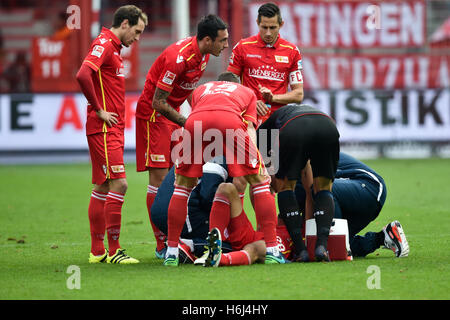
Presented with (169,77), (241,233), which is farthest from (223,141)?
(169,77)

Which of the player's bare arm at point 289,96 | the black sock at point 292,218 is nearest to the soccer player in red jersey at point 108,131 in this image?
the black sock at point 292,218

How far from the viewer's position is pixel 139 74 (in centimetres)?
1997

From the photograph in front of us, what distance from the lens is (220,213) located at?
6.15 metres

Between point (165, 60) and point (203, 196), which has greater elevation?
point (165, 60)

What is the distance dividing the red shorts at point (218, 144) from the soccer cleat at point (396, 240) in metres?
1.25

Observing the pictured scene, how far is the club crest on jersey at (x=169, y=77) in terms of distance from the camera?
22.5ft

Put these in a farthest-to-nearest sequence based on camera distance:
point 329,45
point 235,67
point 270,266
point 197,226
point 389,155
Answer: point 329,45
point 389,155
point 235,67
point 197,226
point 270,266

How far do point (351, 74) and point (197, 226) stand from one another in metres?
13.3

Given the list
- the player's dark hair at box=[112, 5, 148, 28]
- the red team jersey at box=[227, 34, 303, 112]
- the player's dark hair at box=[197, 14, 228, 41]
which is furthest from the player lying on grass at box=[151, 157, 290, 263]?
the red team jersey at box=[227, 34, 303, 112]

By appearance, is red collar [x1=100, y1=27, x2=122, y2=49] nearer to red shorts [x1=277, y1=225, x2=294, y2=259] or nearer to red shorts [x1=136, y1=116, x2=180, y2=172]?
red shorts [x1=136, y1=116, x2=180, y2=172]

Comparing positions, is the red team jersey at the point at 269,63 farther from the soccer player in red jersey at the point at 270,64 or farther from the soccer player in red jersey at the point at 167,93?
the soccer player in red jersey at the point at 167,93

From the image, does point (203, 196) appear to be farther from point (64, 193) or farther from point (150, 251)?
point (64, 193)

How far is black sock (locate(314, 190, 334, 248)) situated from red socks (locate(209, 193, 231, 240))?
69cm
